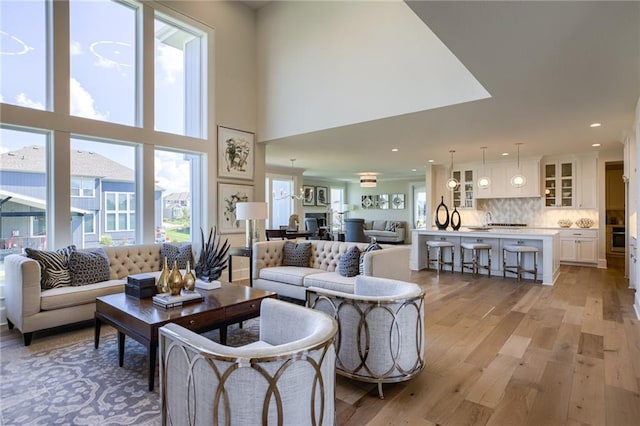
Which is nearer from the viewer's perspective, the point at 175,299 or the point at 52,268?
the point at 175,299

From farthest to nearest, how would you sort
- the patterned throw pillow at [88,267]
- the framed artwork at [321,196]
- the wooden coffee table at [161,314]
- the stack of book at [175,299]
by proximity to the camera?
the framed artwork at [321,196]
the patterned throw pillow at [88,267]
the stack of book at [175,299]
the wooden coffee table at [161,314]

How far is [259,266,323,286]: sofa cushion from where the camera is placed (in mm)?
4305

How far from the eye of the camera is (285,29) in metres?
6.21

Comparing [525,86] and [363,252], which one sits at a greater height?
[525,86]

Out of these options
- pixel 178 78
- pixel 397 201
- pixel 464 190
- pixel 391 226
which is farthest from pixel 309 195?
pixel 178 78

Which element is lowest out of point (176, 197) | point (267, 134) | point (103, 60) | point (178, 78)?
point (176, 197)

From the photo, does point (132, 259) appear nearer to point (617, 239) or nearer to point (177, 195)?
point (177, 195)

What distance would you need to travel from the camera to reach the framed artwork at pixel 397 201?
14.2 metres

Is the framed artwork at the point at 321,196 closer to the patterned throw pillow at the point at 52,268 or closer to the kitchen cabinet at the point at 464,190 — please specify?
the kitchen cabinet at the point at 464,190

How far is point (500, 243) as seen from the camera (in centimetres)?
659

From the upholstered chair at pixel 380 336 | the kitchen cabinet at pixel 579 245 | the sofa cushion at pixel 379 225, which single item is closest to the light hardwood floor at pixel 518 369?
the upholstered chair at pixel 380 336

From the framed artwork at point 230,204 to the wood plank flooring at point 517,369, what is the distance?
3.18 m

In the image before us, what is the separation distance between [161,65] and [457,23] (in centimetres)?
486

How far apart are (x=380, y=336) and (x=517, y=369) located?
4.17 feet
